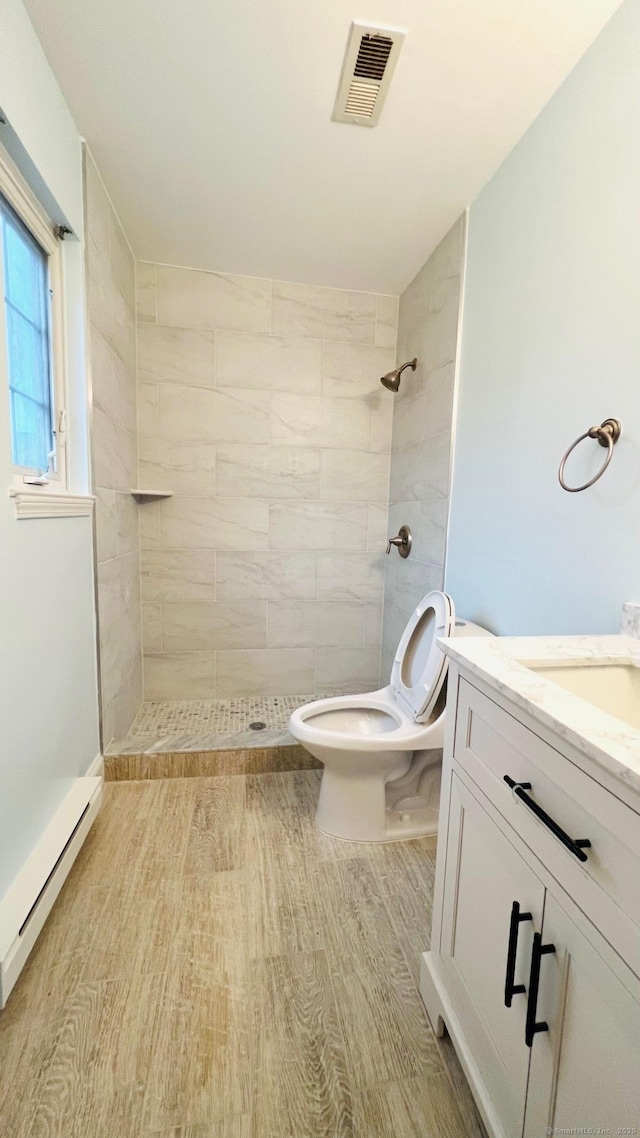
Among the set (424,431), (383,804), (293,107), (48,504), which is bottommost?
(383,804)

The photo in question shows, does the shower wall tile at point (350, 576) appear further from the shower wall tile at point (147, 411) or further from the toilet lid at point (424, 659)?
the shower wall tile at point (147, 411)

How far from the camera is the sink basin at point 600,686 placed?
2.71 ft

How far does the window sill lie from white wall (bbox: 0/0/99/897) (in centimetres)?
3

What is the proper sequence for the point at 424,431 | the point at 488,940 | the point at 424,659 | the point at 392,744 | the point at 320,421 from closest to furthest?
the point at 488,940 → the point at 392,744 → the point at 424,659 → the point at 424,431 → the point at 320,421

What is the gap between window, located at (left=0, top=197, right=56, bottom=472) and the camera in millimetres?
1211

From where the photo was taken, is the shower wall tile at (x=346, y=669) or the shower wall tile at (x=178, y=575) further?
the shower wall tile at (x=346, y=669)

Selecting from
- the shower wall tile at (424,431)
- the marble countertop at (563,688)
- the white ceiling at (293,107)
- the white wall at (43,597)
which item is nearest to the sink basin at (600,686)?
the marble countertop at (563,688)

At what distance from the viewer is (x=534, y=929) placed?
0.65 m

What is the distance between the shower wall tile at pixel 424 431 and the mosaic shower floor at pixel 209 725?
691mm

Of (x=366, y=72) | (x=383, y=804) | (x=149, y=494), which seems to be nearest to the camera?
(x=366, y=72)

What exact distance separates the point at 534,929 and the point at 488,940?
18 centimetres

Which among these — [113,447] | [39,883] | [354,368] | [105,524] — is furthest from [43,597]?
[354,368]

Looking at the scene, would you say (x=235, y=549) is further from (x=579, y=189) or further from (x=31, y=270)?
(x=579, y=189)

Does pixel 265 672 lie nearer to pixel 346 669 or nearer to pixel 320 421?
pixel 346 669
